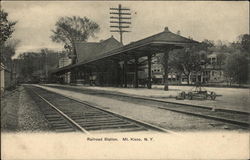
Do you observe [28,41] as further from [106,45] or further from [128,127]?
[106,45]

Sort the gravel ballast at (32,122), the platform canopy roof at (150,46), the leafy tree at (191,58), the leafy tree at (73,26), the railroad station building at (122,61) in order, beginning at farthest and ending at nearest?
the leafy tree at (191,58), the railroad station building at (122,61), the platform canopy roof at (150,46), the leafy tree at (73,26), the gravel ballast at (32,122)

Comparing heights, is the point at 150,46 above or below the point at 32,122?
above

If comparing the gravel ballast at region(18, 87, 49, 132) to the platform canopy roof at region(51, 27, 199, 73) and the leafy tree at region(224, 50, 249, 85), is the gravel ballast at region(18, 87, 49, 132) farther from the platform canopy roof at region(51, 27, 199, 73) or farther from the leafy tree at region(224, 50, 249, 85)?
the leafy tree at region(224, 50, 249, 85)

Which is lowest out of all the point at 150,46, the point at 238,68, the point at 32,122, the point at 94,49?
the point at 32,122

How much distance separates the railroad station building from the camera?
20.4m

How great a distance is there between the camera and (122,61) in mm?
37094

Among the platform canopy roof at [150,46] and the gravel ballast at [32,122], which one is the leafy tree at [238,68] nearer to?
the platform canopy roof at [150,46]

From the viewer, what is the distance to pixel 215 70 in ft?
188

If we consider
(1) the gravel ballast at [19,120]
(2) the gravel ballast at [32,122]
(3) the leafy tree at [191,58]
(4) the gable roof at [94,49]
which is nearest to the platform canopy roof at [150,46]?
(2) the gravel ballast at [32,122]

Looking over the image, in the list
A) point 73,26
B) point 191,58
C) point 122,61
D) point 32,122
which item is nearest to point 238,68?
point 122,61

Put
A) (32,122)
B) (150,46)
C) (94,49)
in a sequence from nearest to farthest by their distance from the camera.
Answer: (32,122) < (150,46) < (94,49)

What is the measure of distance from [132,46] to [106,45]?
113ft

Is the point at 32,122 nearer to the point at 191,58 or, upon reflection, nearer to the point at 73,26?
the point at 73,26

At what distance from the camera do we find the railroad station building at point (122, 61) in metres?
20.4
